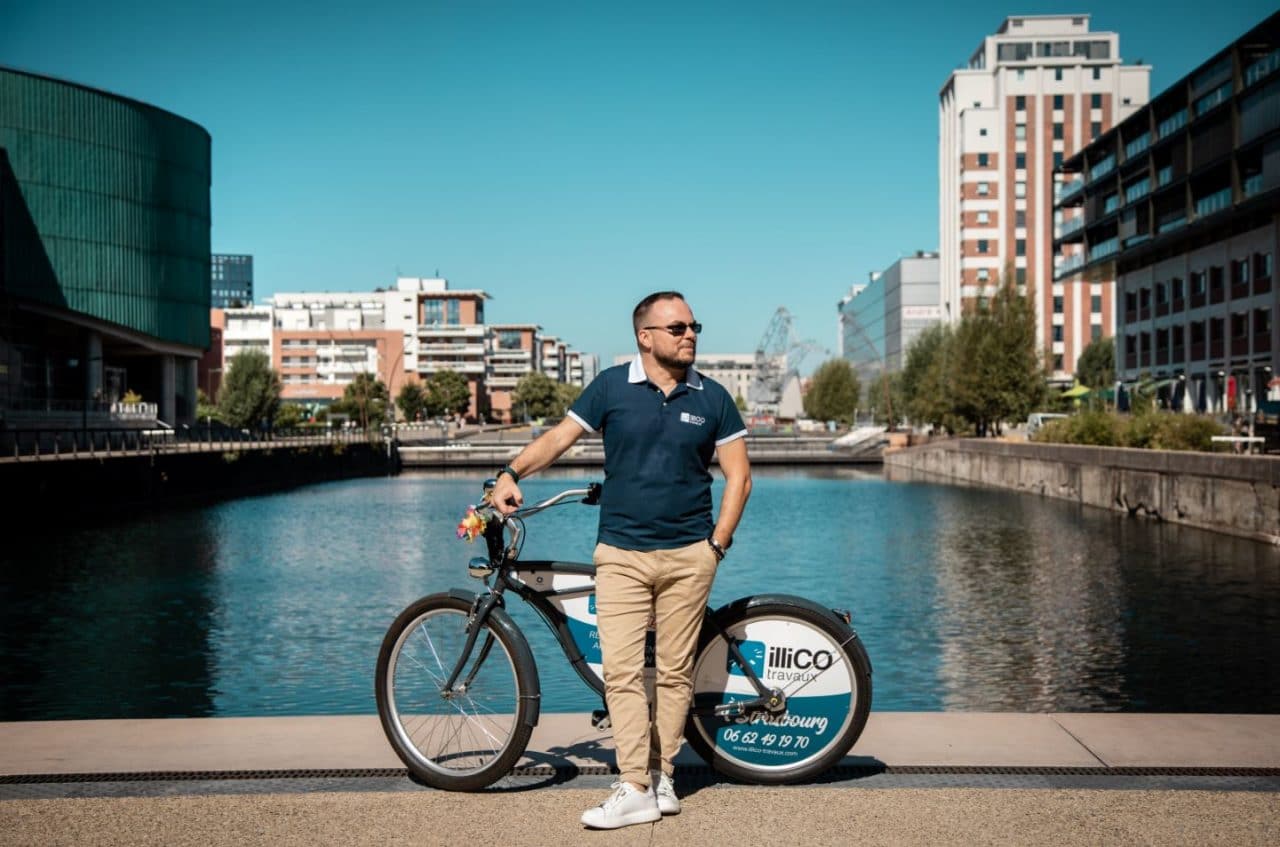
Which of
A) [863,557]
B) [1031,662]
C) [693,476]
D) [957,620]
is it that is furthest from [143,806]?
[863,557]

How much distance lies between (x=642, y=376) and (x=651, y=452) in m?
0.30

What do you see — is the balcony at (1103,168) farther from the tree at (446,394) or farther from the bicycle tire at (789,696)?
the tree at (446,394)

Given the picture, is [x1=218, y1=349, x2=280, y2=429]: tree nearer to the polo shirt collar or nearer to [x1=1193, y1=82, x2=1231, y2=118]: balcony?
[x1=1193, y1=82, x2=1231, y2=118]: balcony

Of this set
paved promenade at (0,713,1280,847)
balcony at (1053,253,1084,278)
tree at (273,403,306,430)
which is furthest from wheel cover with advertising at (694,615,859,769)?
tree at (273,403,306,430)

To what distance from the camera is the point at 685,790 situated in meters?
5.34

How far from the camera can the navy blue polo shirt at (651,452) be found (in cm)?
517

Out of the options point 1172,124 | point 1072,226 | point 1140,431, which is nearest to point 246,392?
point 1072,226

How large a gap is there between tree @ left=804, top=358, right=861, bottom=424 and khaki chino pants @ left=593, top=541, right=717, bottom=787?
153 m

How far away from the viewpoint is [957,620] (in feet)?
61.5

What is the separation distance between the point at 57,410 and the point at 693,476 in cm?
6684

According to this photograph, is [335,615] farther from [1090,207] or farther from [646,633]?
[1090,207]

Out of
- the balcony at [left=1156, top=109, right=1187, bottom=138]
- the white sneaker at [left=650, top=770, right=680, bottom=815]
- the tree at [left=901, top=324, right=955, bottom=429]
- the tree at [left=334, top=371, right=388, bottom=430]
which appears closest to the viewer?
the white sneaker at [left=650, top=770, right=680, bottom=815]

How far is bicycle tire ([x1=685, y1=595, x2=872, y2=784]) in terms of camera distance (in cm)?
542

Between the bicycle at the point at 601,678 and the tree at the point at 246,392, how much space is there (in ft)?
345
